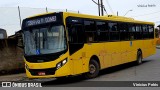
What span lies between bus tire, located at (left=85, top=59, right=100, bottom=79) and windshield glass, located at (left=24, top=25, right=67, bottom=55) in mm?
2423

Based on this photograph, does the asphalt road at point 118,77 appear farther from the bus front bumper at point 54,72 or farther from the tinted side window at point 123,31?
the tinted side window at point 123,31

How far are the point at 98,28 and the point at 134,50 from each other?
5.71 meters

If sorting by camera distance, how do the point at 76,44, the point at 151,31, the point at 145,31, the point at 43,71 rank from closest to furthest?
the point at 43,71 < the point at 76,44 < the point at 145,31 < the point at 151,31

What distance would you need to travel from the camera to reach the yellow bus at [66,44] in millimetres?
14516

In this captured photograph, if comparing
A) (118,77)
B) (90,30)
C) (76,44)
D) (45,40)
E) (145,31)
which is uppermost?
(90,30)

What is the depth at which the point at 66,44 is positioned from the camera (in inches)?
571

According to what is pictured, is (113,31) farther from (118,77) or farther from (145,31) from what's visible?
(145,31)

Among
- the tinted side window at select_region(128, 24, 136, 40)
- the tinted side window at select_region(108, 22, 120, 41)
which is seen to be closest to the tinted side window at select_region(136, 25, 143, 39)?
the tinted side window at select_region(128, 24, 136, 40)

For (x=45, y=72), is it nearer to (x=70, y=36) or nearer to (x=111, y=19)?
(x=70, y=36)

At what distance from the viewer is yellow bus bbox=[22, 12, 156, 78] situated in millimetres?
14516

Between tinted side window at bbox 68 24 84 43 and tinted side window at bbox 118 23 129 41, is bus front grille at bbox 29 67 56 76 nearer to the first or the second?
tinted side window at bbox 68 24 84 43

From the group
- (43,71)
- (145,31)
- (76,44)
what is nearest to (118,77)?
(76,44)

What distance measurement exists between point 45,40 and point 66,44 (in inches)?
37.3

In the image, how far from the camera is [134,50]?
22391 mm
